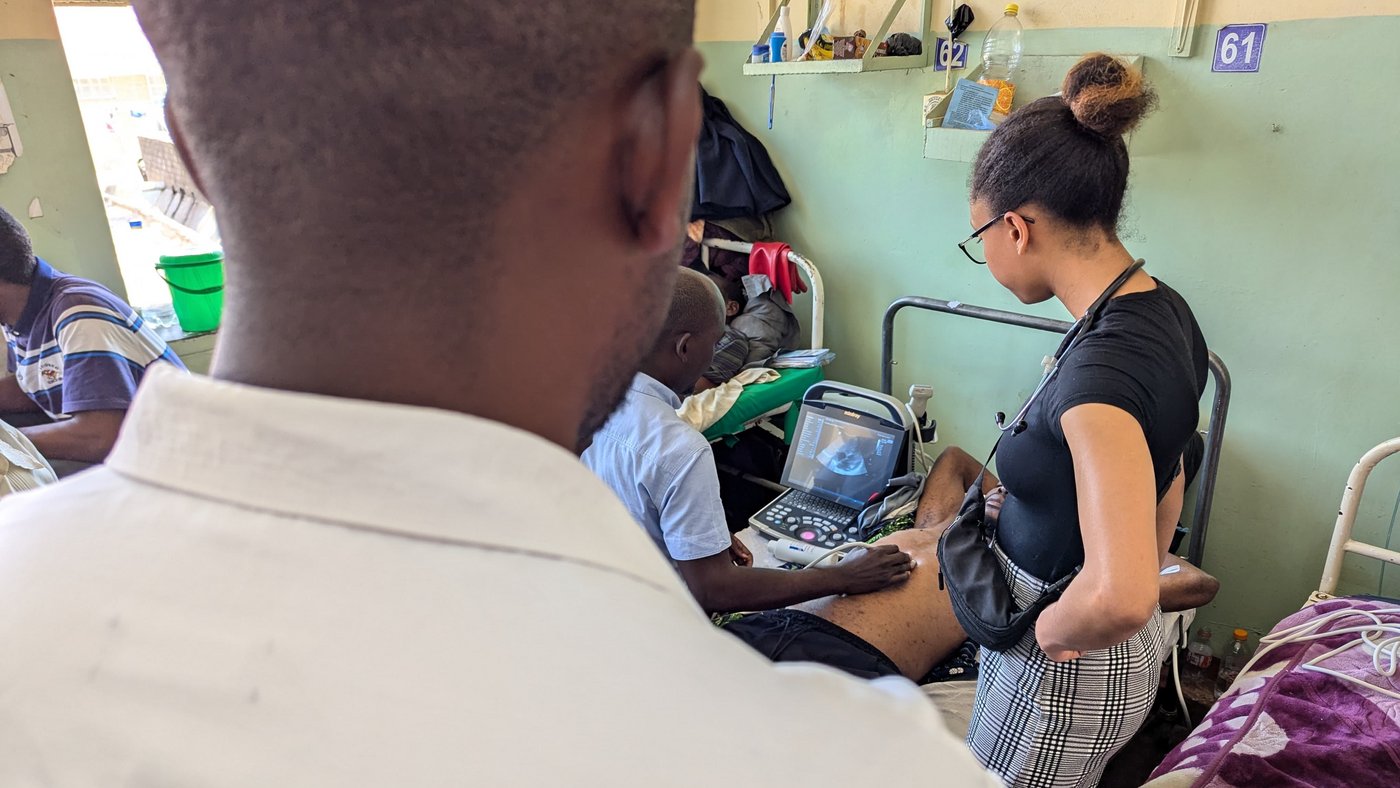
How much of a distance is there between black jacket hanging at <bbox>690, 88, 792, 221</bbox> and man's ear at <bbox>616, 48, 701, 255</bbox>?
2.76m

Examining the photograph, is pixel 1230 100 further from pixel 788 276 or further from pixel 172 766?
pixel 172 766

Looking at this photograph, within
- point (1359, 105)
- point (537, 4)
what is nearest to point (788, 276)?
point (1359, 105)

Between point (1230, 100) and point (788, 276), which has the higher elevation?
point (1230, 100)

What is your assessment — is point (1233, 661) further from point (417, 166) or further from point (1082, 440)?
point (417, 166)

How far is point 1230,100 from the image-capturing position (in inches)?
82.4

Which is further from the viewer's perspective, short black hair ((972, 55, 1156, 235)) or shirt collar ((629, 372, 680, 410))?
shirt collar ((629, 372, 680, 410))

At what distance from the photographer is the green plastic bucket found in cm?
281

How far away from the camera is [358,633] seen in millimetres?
330

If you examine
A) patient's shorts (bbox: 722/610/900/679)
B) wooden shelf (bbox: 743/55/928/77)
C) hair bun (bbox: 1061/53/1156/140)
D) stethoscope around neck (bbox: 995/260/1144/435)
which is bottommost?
patient's shorts (bbox: 722/610/900/679)

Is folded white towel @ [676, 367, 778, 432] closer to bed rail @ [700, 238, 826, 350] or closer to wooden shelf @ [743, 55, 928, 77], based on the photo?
bed rail @ [700, 238, 826, 350]

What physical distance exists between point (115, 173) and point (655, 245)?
3.43 metres

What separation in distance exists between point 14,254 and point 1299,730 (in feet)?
9.36

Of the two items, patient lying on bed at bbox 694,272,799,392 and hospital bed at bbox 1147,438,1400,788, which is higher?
patient lying on bed at bbox 694,272,799,392

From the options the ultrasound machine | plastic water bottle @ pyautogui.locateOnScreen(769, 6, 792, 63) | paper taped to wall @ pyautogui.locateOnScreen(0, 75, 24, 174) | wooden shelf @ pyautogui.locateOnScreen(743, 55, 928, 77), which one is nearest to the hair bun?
the ultrasound machine
